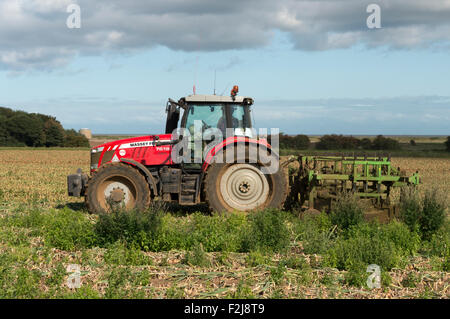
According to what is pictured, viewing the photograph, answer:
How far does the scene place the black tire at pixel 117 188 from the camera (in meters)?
9.01

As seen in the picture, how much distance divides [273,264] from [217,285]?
0.99 meters

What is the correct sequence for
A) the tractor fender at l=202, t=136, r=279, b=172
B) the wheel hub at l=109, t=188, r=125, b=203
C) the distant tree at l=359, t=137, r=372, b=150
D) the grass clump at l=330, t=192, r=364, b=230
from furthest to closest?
the distant tree at l=359, t=137, r=372, b=150, the wheel hub at l=109, t=188, r=125, b=203, the tractor fender at l=202, t=136, r=279, b=172, the grass clump at l=330, t=192, r=364, b=230

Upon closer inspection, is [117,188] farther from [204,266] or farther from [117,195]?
[204,266]

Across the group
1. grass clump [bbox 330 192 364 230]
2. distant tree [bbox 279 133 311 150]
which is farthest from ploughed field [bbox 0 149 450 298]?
distant tree [bbox 279 133 311 150]

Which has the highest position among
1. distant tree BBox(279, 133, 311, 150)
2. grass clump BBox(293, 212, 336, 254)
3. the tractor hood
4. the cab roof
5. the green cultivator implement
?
the cab roof

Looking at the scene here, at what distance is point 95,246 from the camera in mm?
6918

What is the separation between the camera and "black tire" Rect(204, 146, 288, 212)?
896 centimetres

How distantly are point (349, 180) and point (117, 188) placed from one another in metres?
4.43

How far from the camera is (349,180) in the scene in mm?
8734

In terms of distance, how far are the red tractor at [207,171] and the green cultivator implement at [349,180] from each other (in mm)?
614

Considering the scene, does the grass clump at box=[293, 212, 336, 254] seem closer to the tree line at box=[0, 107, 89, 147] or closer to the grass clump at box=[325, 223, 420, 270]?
the grass clump at box=[325, 223, 420, 270]

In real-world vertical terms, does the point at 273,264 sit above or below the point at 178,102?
below
